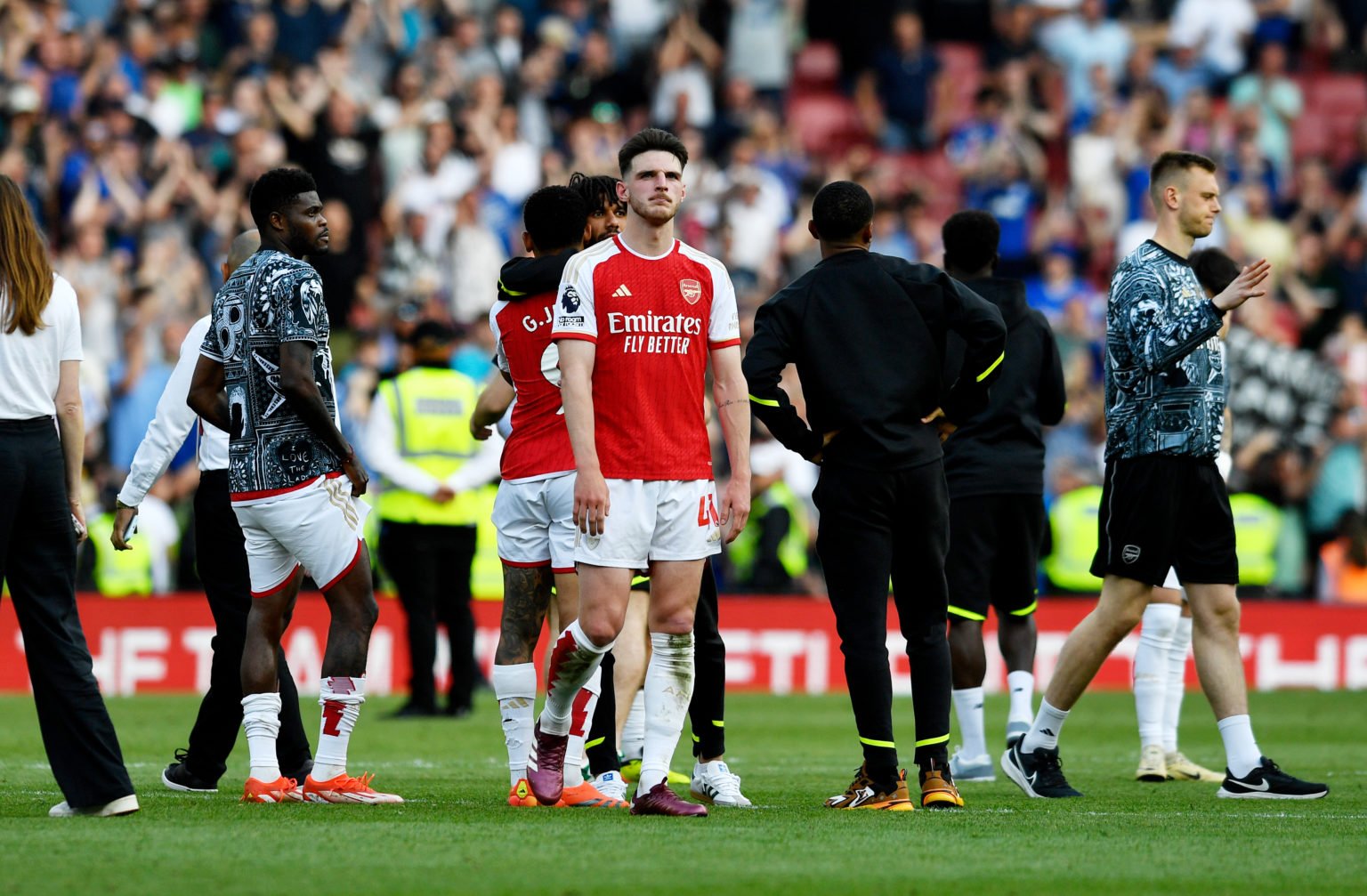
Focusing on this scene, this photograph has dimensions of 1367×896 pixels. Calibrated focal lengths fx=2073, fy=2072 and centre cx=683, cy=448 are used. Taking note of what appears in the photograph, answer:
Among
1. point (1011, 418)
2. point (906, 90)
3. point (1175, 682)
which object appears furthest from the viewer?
point (906, 90)

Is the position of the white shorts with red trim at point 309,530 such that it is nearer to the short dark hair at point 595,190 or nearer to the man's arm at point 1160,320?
the short dark hair at point 595,190

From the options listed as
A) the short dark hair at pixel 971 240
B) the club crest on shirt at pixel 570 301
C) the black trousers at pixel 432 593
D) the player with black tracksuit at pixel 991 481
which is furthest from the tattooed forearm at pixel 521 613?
the black trousers at pixel 432 593

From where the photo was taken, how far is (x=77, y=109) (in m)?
19.6

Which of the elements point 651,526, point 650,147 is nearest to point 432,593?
point 651,526

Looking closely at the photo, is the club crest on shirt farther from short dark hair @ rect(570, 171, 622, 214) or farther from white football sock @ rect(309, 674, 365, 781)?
white football sock @ rect(309, 674, 365, 781)

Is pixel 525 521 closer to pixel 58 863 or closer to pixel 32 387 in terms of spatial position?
pixel 32 387

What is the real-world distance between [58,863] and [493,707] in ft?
27.6

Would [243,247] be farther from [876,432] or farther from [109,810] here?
[876,432]

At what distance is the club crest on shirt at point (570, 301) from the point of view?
7.56 metres

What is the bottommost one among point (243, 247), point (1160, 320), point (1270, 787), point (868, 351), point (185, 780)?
point (185, 780)

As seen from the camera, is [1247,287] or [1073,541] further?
[1073,541]

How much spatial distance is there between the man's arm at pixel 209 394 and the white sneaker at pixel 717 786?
2394 mm

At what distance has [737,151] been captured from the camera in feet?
68.9

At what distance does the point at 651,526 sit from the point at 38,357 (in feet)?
7.51
